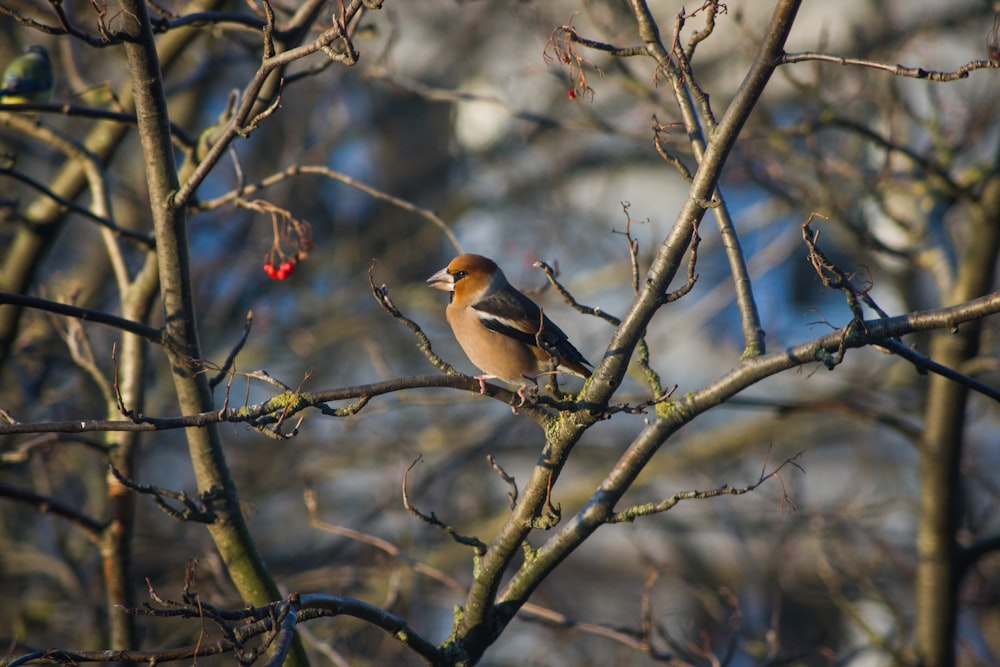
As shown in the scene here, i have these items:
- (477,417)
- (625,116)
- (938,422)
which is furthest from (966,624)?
(625,116)

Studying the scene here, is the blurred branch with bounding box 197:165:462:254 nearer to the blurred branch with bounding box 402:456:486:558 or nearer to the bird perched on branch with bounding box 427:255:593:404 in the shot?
the bird perched on branch with bounding box 427:255:593:404

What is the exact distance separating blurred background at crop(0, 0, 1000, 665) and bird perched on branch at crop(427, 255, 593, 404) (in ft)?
3.20

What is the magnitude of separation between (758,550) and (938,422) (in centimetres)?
694

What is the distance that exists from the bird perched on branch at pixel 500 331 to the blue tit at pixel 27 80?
83.3 inches

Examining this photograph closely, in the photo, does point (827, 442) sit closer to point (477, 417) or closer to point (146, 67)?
point (477, 417)

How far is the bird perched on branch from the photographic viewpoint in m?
4.64

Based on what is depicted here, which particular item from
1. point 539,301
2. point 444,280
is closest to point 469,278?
point 444,280

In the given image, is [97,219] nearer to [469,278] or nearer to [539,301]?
[469,278]

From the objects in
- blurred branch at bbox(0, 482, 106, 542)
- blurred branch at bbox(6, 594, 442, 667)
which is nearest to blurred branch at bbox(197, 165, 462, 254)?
blurred branch at bbox(0, 482, 106, 542)

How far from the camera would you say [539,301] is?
7398 millimetres

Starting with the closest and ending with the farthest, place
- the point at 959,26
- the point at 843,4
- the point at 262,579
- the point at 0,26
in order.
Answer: the point at 262,579
the point at 0,26
the point at 959,26
the point at 843,4

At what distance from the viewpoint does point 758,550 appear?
1182 cm

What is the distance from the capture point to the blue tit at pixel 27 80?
3.81 meters

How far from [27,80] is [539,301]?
14.3ft
